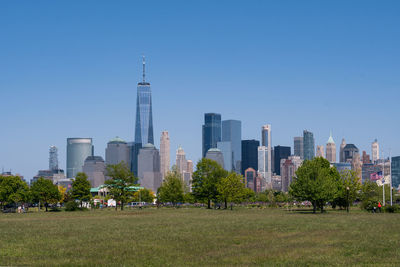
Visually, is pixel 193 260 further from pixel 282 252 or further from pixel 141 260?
pixel 282 252

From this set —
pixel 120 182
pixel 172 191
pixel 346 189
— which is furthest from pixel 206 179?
pixel 346 189

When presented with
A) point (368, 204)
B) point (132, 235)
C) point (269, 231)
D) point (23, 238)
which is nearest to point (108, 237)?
point (132, 235)

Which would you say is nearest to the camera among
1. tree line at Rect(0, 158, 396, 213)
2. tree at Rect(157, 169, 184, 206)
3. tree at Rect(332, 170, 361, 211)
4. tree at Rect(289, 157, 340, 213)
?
tree at Rect(289, 157, 340, 213)

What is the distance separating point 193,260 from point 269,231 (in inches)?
648

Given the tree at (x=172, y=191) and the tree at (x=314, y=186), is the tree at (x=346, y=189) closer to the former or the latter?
the tree at (x=314, y=186)

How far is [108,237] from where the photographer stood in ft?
128

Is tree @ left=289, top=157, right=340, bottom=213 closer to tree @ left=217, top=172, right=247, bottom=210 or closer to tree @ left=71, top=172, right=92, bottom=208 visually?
tree @ left=217, top=172, right=247, bottom=210

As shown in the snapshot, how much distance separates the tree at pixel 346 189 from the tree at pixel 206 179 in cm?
2603

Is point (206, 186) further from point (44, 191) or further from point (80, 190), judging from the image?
point (44, 191)

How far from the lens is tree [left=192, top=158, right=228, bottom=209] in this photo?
116188 mm

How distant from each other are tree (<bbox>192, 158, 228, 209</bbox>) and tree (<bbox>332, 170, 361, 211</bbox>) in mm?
26027

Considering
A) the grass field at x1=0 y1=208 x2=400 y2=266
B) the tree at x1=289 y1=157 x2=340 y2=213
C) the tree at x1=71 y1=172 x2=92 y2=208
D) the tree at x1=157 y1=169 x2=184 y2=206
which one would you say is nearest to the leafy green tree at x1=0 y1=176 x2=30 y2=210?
the tree at x1=71 y1=172 x2=92 y2=208

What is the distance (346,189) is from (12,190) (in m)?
69.8

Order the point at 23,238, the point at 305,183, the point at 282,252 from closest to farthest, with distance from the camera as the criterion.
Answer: the point at 282,252, the point at 23,238, the point at 305,183
